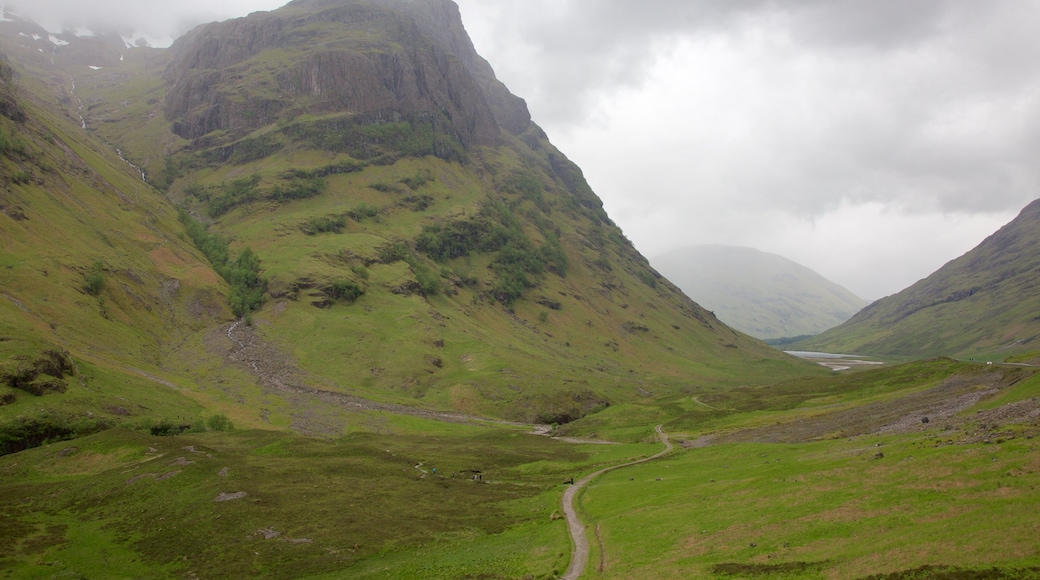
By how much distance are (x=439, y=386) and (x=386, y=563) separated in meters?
122

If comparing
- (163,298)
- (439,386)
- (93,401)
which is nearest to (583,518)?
(93,401)

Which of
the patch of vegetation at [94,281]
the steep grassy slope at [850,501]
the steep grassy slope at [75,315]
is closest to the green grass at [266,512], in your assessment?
the steep grassy slope at [850,501]

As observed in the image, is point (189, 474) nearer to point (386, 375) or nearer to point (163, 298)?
point (386, 375)

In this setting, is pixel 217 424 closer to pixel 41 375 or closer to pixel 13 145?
pixel 41 375

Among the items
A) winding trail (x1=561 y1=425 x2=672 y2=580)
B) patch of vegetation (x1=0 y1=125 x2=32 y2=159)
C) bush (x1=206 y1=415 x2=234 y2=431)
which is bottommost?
winding trail (x1=561 y1=425 x2=672 y2=580)

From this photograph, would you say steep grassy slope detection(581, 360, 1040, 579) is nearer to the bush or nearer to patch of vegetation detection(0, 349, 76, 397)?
the bush

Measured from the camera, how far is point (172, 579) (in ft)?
146

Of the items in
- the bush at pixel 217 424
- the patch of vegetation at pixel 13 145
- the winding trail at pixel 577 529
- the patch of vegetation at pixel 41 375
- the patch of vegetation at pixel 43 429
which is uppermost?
the patch of vegetation at pixel 13 145

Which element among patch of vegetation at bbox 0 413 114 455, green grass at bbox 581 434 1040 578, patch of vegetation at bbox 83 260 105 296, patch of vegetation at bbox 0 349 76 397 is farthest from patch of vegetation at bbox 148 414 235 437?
green grass at bbox 581 434 1040 578

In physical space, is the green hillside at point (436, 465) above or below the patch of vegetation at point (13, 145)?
below

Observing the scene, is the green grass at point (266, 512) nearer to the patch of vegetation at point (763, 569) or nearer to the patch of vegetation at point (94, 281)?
the patch of vegetation at point (763, 569)

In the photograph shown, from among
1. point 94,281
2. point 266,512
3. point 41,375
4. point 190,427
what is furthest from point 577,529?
point 94,281

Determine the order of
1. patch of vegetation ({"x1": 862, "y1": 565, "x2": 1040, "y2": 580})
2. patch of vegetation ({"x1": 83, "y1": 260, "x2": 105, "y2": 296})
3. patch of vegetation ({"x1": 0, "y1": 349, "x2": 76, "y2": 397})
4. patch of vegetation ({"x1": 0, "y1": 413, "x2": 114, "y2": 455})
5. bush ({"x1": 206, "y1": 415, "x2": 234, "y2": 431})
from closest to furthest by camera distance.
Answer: patch of vegetation ({"x1": 862, "y1": 565, "x2": 1040, "y2": 580}) → patch of vegetation ({"x1": 0, "y1": 413, "x2": 114, "y2": 455}) → patch of vegetation ({"x1": 0, "y1": 349, "x2": 76, "y2": 397}) → bush ({"x1": 206, "y1": 415, "x2": 234, "y2": 431}) → patch of vegetation ({"x1": 83, "y1": 260, "x2": 105, "y2": 296})

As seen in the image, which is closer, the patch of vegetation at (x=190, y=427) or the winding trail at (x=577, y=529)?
the winding trail at (x=577, y=529)
